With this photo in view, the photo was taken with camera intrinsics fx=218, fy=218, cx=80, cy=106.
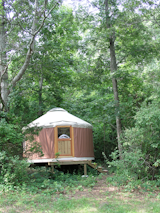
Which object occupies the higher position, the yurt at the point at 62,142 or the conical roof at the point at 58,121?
Result: the conical roof at the point at 58,121

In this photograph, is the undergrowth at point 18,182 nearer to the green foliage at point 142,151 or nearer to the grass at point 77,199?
the grass at point 77,199

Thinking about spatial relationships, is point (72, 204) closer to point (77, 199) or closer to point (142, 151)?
point (77, 199)

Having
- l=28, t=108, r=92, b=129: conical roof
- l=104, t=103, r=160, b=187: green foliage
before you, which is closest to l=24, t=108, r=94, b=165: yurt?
l=28, t=108, r=92, b=129: conical roof

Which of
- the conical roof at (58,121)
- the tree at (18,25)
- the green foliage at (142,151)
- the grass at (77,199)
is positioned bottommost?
the grass at (77,199)

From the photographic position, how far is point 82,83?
342 inches

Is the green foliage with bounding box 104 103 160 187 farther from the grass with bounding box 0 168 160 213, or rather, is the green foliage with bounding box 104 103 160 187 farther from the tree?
the tree

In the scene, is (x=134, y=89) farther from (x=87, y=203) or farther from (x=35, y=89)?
(x=87, y=203)

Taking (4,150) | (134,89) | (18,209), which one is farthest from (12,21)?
(18,209)

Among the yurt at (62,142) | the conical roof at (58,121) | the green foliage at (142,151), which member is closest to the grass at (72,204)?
the green foliage at (142,151)

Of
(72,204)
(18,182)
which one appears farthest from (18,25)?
(72,204)

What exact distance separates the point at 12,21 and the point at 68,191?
572cm

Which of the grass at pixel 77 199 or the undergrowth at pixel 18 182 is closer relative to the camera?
the grass at pixel 77 199

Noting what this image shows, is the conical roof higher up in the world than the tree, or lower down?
lower down

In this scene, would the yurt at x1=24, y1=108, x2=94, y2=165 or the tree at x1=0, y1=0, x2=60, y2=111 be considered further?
the yurt at x1=24, y1=108, x2=94, y2=165
